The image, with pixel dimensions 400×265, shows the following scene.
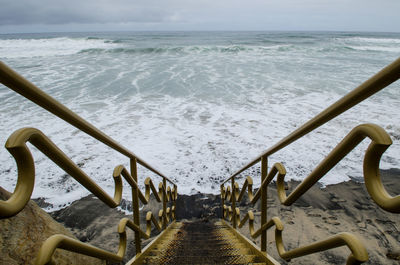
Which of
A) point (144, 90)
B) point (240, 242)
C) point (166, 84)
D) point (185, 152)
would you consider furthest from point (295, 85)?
point (240, 242)

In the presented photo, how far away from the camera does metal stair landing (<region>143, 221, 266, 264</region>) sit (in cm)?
227

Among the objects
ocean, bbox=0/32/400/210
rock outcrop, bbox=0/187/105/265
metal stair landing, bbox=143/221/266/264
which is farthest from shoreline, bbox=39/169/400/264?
rock outcrop, bbox=0/187/105/265

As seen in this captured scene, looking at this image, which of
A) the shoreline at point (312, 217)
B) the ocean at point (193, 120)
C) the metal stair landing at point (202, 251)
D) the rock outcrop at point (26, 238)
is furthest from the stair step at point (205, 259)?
the ocean at point (193, 120)

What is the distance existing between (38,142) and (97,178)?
546 cm

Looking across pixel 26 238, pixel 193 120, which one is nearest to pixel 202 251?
pixel 26 238

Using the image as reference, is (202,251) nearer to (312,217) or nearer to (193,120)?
(312,217)

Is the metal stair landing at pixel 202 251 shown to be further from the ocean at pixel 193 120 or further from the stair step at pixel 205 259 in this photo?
the ocean at pixel 193 120

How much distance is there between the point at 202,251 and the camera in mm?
2684

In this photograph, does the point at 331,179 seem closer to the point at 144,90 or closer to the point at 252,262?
the point at 252,262

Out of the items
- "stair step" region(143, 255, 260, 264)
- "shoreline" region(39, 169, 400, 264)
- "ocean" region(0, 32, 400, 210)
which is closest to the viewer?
"stair step" region(143, 255, 260, 264)

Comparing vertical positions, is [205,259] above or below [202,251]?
above

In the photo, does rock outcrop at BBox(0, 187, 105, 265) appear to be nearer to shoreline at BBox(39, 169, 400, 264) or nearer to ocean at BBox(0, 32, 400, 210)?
shoreline at BBox(39, 169, 400, 264)

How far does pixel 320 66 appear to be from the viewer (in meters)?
20.4

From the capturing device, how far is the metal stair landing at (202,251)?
2.27 meters
